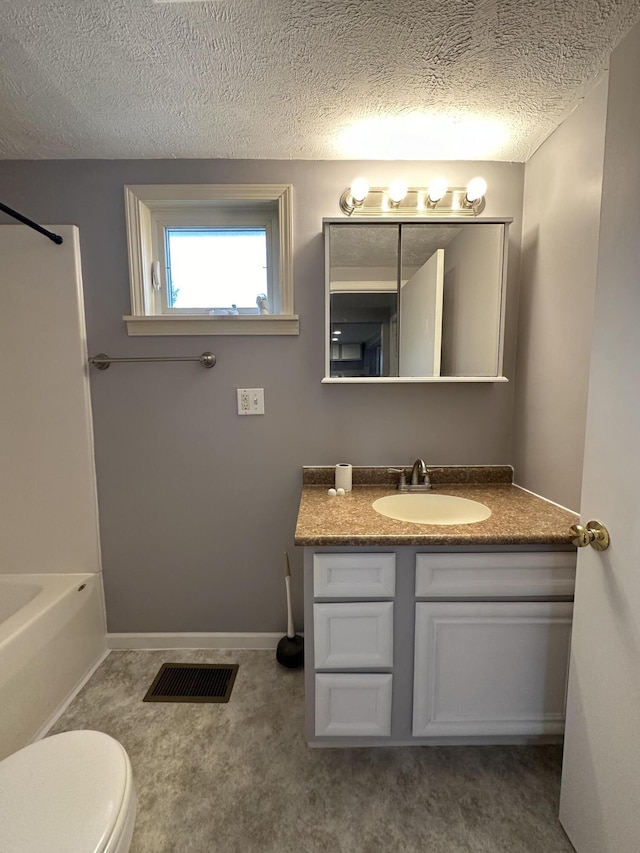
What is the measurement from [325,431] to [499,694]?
114 centimetres

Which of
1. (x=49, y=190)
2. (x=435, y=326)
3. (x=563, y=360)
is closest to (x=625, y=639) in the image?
(x=563, y=360)

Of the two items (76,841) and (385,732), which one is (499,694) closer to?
(385,732)

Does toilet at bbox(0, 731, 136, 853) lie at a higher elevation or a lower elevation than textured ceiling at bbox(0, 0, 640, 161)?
lower

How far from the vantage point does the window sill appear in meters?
1.58

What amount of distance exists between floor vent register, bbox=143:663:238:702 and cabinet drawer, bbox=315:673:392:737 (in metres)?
0.50

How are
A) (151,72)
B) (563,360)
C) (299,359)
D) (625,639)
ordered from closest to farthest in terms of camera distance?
(625,639)
(151,72)
(563,360)
(299,359)

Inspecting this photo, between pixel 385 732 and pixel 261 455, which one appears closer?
pixel 385 732

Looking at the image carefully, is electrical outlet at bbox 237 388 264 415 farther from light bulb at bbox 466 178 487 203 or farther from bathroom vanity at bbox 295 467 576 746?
light bulb at bbox 466 178 487 203

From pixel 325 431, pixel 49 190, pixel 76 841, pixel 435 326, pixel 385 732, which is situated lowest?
pixel 385 732

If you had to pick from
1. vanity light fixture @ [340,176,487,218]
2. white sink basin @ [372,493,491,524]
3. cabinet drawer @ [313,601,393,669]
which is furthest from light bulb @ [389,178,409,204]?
cabinet drawer @ [313,601,393,669]

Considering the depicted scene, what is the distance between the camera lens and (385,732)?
1213 mm

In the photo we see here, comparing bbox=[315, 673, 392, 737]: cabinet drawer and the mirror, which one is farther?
the mirror

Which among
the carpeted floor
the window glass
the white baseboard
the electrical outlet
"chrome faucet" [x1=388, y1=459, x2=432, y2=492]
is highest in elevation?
the window glass

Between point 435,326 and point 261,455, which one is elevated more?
point 435,326
